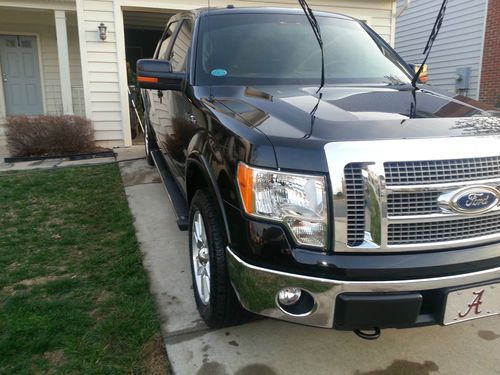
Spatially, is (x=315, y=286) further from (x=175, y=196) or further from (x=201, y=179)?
(x=175, y=196)

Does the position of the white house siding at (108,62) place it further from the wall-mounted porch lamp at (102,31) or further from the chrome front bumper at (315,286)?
the chrome front bumper at (315,286)

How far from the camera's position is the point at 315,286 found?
1780mm

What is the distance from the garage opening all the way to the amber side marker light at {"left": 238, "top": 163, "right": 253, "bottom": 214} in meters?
7.39

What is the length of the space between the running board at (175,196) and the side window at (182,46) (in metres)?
1.05

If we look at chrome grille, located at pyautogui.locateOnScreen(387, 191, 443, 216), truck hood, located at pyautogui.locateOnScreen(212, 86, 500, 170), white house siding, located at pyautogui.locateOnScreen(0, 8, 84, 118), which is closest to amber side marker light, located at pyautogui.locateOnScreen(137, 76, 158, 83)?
truck hood, located at pyautogui.locateOnScreen(212, 86, 500, 170)

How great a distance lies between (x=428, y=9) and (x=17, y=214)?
13.6 metres

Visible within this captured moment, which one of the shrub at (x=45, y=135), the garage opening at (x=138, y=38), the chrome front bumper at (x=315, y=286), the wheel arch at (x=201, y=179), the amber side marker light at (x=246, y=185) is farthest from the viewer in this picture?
the garage opening at (x=138, y=38)

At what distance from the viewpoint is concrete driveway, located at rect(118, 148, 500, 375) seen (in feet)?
7.50

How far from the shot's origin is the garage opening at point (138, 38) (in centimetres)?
938

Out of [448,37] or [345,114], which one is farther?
[448,37]

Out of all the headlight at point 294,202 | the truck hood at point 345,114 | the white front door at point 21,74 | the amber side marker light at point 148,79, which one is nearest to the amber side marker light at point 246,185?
the headlight at point 294,202

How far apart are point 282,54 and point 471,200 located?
1832 mm

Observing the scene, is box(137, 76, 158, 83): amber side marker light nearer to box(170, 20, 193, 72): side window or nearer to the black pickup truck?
box(170, 20, 193, 72): side window

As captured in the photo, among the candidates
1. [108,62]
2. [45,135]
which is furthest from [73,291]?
[108,62]
